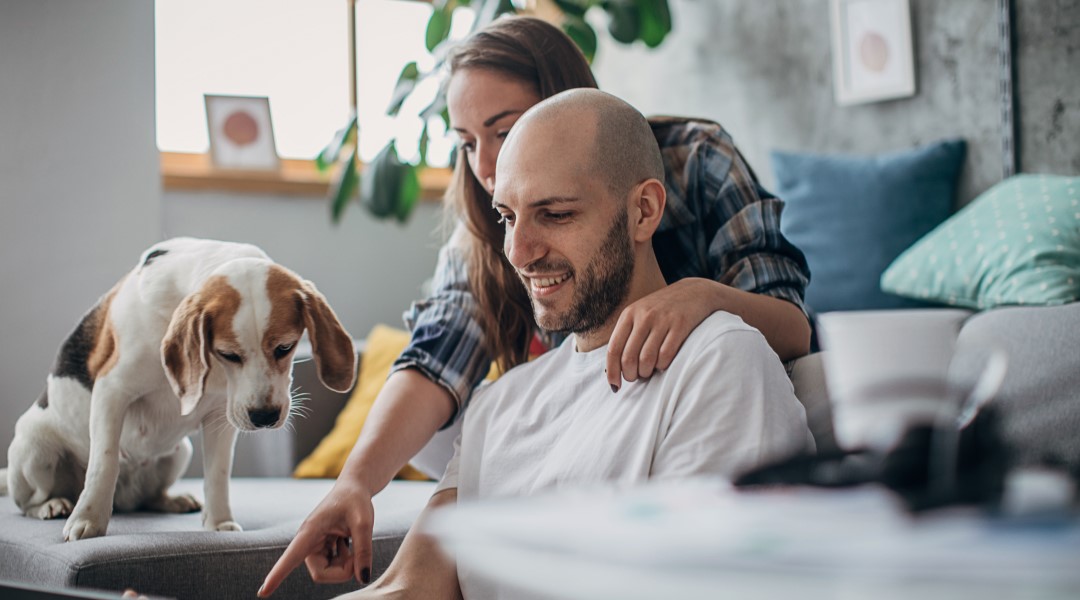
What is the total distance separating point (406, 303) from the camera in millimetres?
3779

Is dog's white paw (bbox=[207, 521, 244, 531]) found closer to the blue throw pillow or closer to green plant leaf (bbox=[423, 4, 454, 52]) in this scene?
the blue throw pillow

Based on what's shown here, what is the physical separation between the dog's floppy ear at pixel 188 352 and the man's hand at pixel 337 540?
0.73 feet

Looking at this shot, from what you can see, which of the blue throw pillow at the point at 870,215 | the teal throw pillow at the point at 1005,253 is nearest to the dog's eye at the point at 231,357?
the teal throw pillow at the point at 1005,253

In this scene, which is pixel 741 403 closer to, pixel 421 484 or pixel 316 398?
pixel 421 484

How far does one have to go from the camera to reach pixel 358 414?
2.55 m

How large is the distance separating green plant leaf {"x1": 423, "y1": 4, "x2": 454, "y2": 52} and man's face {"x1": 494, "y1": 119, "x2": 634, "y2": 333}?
7.56 feet

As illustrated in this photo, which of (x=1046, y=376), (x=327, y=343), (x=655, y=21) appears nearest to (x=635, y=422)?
(x=327, y=343)

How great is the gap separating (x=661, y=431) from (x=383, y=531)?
580 millimetres

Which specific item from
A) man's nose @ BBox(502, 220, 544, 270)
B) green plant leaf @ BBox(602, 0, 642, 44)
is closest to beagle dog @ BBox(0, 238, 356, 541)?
man's nose @ BBox(502, 220, 544, 270)

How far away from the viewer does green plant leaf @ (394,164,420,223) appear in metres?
3.29

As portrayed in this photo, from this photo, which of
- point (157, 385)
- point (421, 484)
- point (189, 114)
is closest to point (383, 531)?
point (157, 385)

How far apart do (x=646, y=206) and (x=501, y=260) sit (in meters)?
0.49

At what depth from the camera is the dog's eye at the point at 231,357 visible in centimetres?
126

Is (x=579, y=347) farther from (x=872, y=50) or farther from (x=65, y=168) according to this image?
(x=872, y=50)
